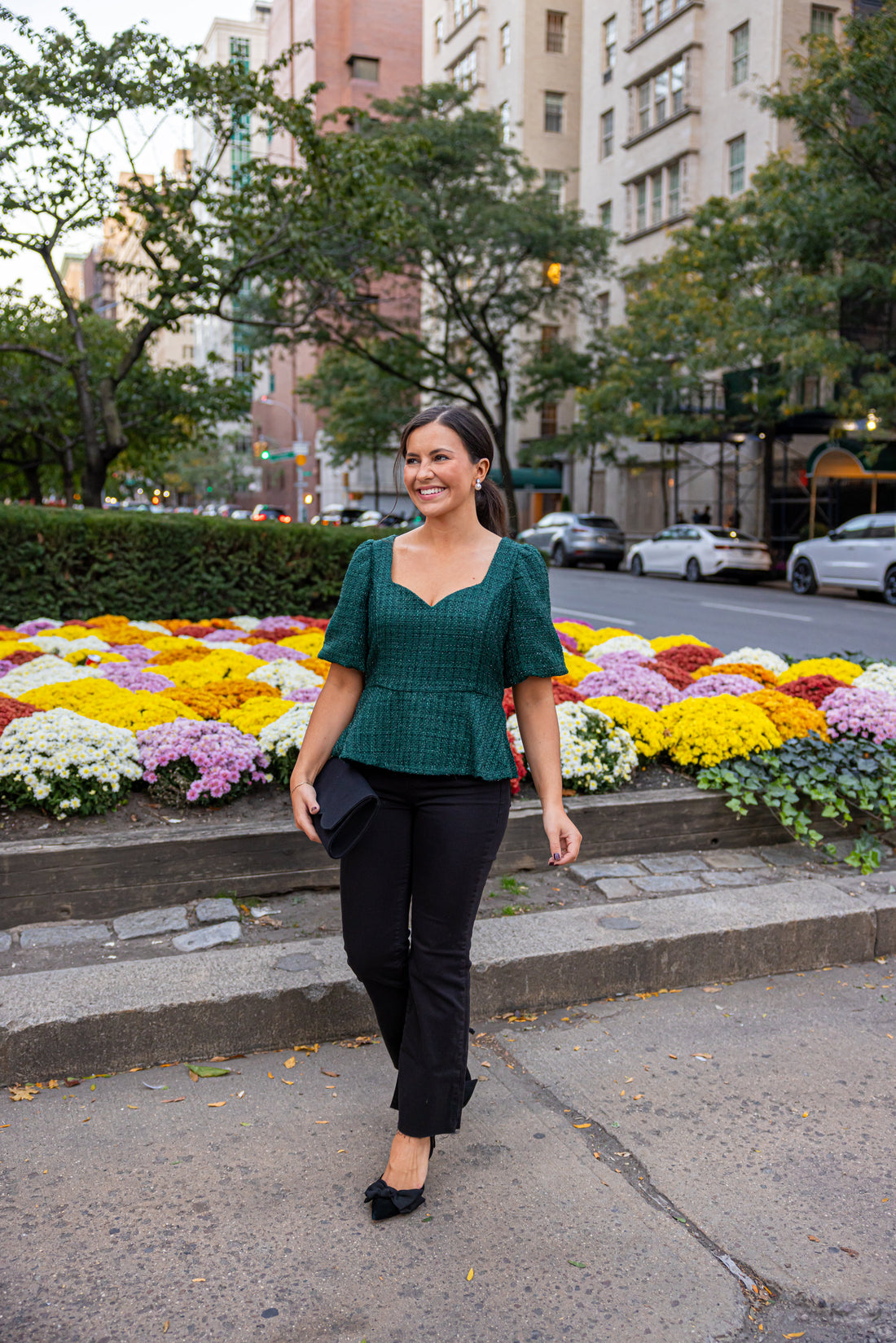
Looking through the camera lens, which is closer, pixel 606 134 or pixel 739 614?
pixel 739 614

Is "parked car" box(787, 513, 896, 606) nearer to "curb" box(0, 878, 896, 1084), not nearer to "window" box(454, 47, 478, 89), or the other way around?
"curb" box(0, 878, 896, 1084)

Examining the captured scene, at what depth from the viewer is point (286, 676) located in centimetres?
641

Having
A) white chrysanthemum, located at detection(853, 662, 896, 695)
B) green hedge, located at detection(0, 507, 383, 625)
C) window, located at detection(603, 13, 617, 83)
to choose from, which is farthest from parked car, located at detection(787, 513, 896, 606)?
window, located at detection(603, 13, 617, 83)

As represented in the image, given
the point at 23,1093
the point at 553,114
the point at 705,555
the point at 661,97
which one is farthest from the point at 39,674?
the point at 553,114

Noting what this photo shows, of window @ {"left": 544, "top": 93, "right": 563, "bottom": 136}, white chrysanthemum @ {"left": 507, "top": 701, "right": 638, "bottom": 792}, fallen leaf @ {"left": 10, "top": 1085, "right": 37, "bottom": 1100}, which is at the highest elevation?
window @ {"left": 544, "top": 93, "right": 563, "bottom": 136}

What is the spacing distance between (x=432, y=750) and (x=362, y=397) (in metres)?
32.0

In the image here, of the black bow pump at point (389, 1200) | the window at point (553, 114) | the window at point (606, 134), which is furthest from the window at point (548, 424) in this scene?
the black bow pump at point (389, 1200)

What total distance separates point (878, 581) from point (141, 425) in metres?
12.6

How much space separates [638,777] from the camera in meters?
5.54

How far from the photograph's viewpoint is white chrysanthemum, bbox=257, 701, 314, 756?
4977mm

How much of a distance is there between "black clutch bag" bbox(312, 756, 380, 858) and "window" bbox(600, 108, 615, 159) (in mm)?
43993

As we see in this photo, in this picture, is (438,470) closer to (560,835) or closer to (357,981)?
(560,835)

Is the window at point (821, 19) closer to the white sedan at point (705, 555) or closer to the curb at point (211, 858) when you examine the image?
the white sedan at point (705, 555)

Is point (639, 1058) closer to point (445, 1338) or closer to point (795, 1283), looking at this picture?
point (795, 1283)
